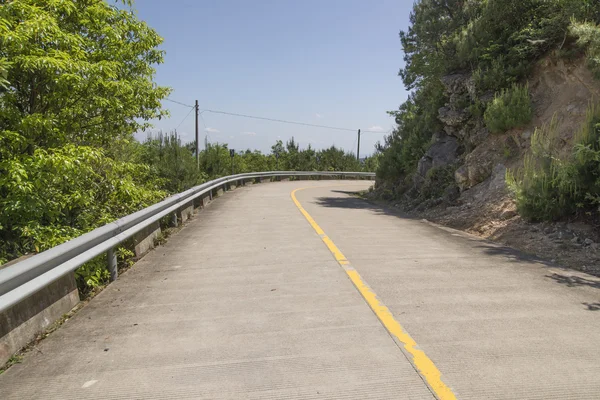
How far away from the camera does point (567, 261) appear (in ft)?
23.4

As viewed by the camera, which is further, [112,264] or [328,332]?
[112,264]

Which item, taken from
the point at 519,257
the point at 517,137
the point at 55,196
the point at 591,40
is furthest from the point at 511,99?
the point at 55,196

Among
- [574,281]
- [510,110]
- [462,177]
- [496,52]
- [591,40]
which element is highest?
[496,52]

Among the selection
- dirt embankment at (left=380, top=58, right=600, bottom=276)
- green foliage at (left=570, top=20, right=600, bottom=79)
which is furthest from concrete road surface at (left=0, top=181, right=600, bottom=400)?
green foliage at (left=570, top=20, right=600, bottom=79)

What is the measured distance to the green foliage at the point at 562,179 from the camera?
8.26 metres

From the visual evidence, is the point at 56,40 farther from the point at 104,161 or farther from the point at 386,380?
the point at 386,380

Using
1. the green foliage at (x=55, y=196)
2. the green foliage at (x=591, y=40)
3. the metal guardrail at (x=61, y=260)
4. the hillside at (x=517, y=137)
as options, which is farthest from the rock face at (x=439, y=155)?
the metal guardrail at (x=61, y=260)

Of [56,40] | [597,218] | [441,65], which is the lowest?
[597,218]

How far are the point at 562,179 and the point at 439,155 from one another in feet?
26.8

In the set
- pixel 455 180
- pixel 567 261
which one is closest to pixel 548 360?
pixel 567 261

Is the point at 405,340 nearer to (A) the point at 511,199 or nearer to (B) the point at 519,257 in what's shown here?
(B) the point at 519,257

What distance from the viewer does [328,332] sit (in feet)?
13.7

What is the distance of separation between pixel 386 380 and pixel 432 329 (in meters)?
1.10

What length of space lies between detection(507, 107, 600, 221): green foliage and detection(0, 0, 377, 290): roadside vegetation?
25.3 ft
